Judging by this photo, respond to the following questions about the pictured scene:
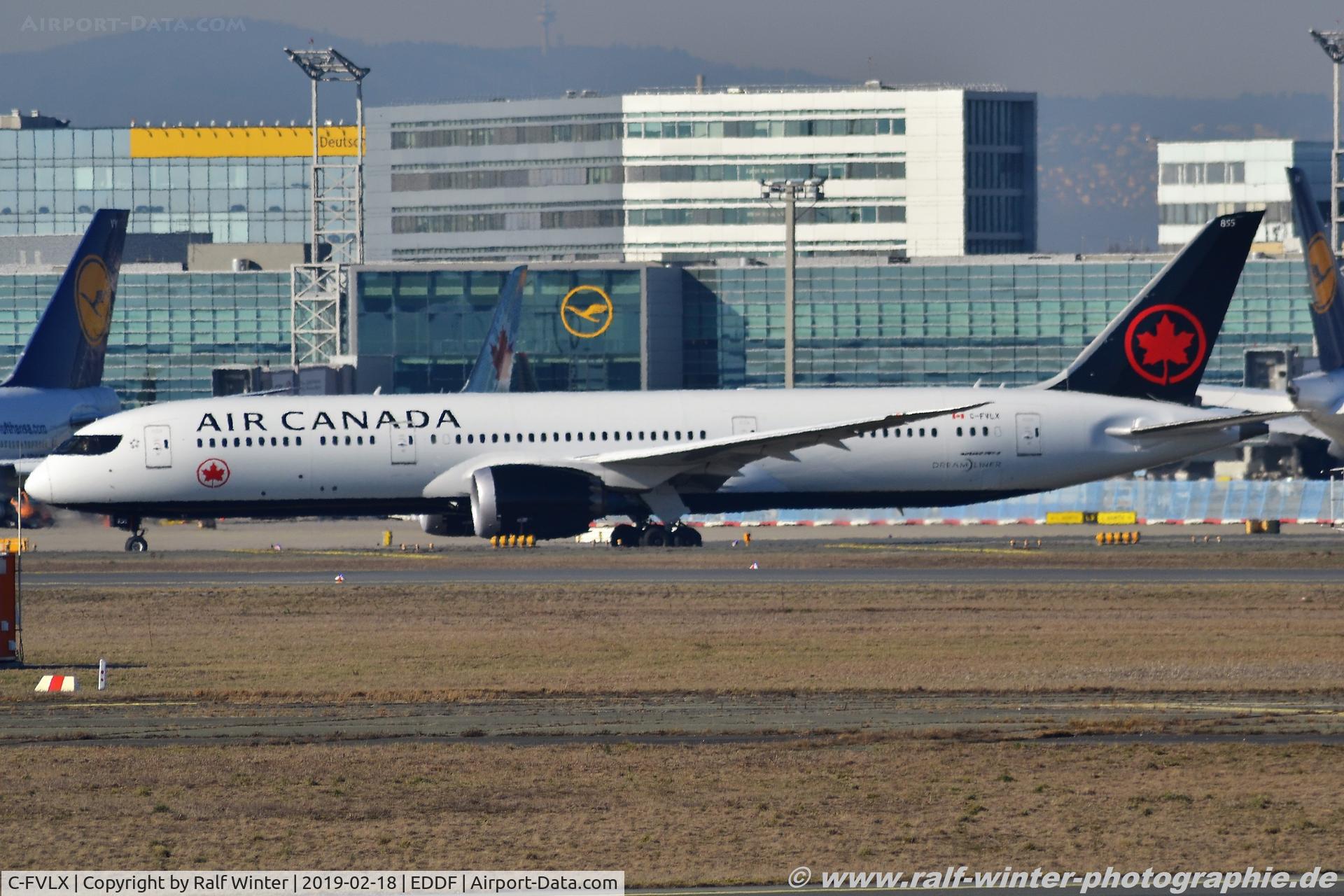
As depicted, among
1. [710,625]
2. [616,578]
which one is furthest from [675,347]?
[710,625]

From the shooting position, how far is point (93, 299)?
67312 millimetres

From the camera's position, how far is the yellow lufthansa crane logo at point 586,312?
127688 millimetres

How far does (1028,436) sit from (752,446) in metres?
8.01

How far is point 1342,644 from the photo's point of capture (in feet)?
97.6

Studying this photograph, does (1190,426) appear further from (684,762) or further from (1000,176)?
(1000,176)

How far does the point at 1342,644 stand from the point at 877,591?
39.4ft

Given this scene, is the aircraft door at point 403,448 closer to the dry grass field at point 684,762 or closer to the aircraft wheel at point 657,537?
the aircraft wheel at point 657,537

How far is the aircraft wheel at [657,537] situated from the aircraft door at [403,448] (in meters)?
7.04

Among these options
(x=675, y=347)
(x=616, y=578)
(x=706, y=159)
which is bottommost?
(x=616, y=578)

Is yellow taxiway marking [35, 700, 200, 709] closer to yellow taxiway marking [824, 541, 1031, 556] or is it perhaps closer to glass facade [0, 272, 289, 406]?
yellow taxiway marking [824, 541, 1031, 556]

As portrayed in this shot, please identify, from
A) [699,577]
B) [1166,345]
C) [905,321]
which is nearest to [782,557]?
[699,577]

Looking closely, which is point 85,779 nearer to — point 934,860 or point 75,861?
point 75,861

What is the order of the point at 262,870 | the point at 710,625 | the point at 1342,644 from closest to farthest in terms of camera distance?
the point at 262,870
the point at 1342,644
the point at 710,625

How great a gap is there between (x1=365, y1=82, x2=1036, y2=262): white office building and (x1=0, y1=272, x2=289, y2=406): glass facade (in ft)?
137
